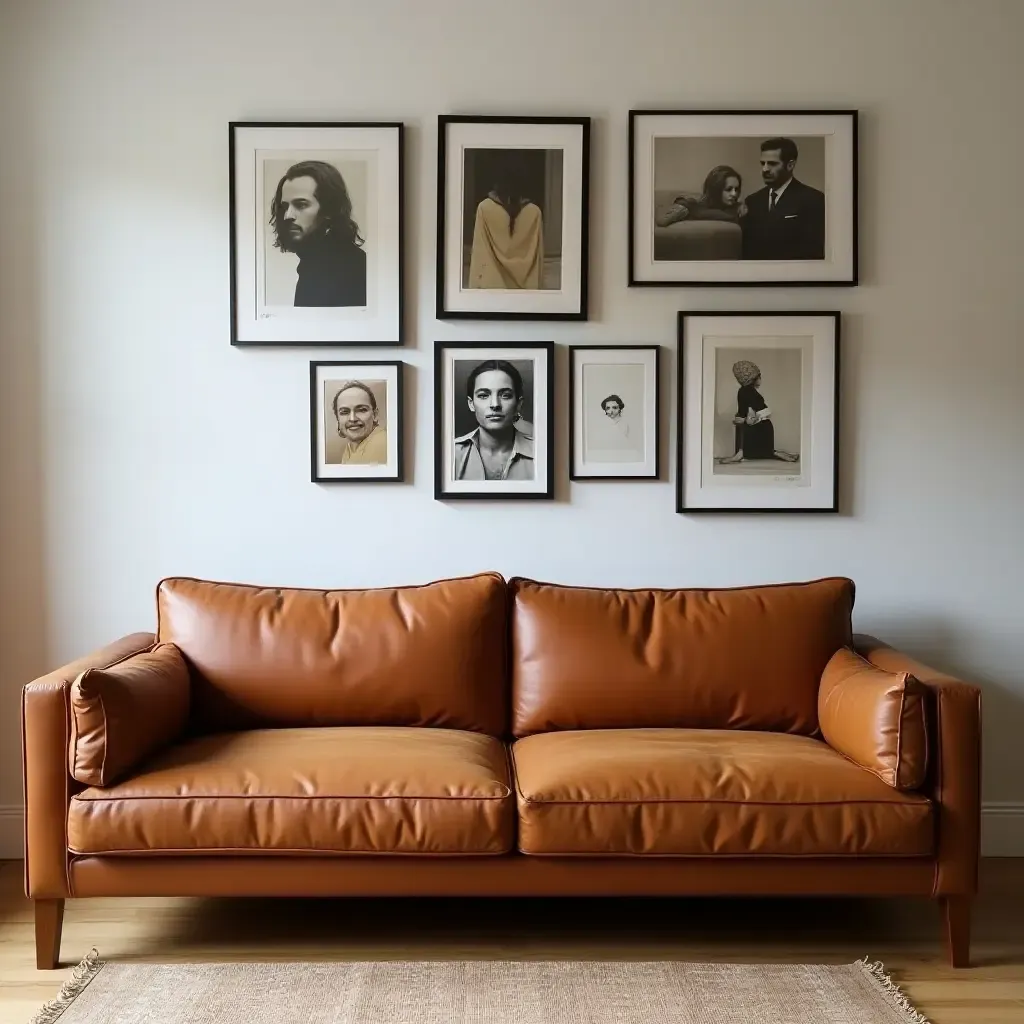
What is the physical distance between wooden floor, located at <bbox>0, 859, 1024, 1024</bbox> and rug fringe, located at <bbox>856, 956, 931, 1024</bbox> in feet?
0.12

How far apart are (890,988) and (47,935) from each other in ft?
6.05

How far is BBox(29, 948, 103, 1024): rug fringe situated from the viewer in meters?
2.13

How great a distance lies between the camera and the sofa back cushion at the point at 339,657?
9.09 feet

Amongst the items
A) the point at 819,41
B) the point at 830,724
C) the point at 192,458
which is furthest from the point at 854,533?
the point at 192,458

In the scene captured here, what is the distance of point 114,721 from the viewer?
229cm

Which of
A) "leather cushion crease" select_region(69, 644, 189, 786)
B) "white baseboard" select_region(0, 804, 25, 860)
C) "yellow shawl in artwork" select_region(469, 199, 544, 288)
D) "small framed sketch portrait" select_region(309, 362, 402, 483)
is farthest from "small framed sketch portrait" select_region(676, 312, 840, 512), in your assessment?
"white baseboard" select_region(0, 804, 25, 860)

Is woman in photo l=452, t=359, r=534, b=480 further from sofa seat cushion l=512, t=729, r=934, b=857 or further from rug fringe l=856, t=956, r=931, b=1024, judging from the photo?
rug fringe l=856, t=956, r=931, b=1024

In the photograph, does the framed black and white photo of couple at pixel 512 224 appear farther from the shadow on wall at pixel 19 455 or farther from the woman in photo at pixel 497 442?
the shadow on wall at pixel 19 455

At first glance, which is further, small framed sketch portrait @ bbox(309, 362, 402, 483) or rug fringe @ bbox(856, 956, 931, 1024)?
small framed sketch portrait @ bbox(309, 362, 402, 483)

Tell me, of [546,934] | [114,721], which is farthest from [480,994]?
[114,721]

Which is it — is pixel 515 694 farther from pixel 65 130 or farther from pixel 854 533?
pixel 65 130

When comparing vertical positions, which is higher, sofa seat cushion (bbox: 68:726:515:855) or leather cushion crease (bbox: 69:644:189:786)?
leather cushion crease (bbox: 69:644:189:786)

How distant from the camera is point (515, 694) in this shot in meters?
2.88

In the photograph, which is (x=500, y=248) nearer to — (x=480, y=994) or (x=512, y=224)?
(x=512, y=224)
